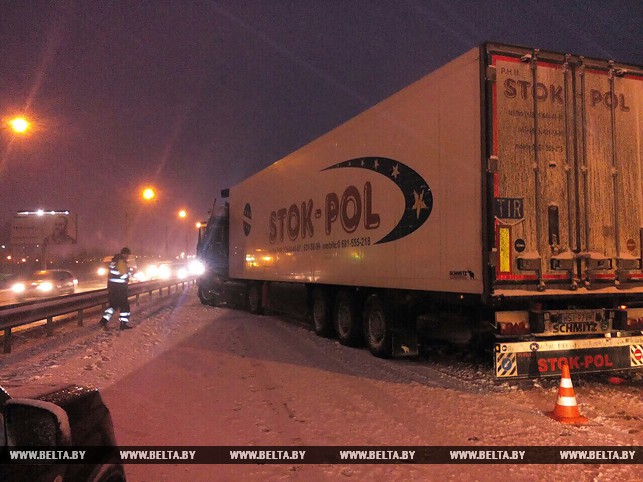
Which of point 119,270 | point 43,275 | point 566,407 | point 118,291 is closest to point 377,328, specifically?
point 566,407

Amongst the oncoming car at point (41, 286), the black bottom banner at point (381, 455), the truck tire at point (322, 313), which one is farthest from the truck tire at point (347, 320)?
the oncoming car at point (41, 286)

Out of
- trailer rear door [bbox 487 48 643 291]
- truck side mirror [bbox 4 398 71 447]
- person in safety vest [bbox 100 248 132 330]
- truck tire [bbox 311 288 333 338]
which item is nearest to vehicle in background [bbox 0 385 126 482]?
truck side mirror [bbox 4 398 71 447]

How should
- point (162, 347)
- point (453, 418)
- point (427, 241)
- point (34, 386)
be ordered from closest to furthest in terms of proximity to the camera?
point (34, 386), point (453, 418), point (427, 241), point (162, 347)

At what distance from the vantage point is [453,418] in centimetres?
551

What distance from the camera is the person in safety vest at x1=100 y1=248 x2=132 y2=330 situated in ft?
40.5

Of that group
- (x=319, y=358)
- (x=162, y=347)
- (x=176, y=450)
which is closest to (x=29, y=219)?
(x=162, y=347)

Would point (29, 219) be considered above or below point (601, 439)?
above

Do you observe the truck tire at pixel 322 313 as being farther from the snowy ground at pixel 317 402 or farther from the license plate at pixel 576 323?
the license plate at pixel 576 323

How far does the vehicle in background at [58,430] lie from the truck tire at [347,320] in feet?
24.3

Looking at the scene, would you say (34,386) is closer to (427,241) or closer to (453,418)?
(453,418)

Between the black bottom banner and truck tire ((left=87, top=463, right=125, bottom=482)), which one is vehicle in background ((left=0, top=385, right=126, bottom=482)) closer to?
truck tire ((left=87, top=463, right=125, bottom=482))

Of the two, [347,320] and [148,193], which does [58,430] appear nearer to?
[347,320]

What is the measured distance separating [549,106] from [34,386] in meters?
6.31

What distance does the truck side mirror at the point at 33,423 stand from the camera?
74.3 inches
